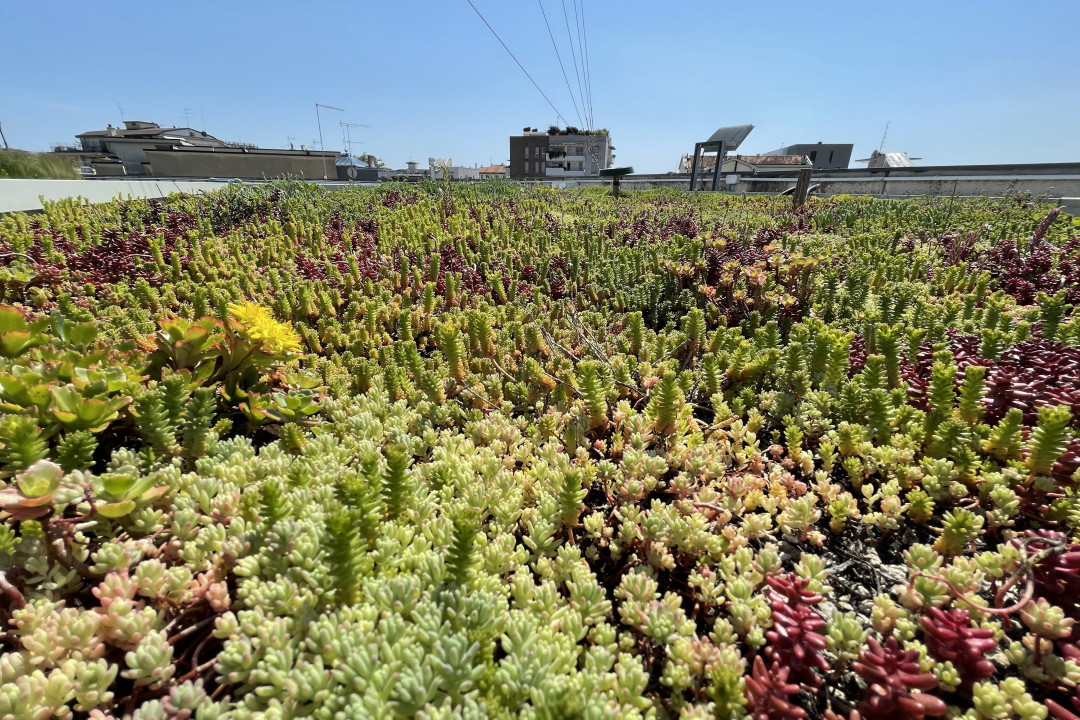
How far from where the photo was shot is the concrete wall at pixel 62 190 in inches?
298

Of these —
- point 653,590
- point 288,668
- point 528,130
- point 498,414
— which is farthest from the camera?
point 528,130

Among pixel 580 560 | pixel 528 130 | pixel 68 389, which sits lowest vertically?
pixel 580 560

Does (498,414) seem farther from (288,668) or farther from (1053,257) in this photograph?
(1053,257)

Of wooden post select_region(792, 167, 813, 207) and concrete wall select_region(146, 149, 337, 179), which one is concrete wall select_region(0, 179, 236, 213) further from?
concrete wall select_region(146, 149, 337, 179)

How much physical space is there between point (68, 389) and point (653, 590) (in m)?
2.09

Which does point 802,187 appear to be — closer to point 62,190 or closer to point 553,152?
point 62,190

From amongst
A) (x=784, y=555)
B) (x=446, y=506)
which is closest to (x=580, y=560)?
(x=446, y=506)

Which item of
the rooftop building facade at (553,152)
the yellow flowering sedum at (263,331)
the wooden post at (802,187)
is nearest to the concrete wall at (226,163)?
the wooden post at (802,187)

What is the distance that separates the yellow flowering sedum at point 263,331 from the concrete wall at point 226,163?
30893mm

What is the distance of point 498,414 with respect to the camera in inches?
93.1

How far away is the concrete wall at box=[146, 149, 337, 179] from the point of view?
29750 millimetres

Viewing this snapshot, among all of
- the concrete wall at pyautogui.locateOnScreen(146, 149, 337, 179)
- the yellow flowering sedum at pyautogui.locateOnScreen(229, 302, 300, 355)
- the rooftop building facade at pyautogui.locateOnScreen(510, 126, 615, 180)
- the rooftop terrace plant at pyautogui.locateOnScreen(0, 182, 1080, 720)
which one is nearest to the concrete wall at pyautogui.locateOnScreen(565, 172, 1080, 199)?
the rooftop terrace plant at pyautogui.locateOnScreen(0, 182, 1080, 720)

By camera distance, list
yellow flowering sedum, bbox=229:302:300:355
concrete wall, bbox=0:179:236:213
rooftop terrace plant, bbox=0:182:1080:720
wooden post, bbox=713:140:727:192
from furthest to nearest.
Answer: wooden post, bbox=713:140:727:192 < concrete wall, bbox=0:179:236:213 < yellow flowering sedum, bbox=229:302:300:355 < rooftop terrace plant, bbox=0:182:1080:720

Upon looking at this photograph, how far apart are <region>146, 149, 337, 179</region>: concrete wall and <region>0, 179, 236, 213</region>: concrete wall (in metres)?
18.8
